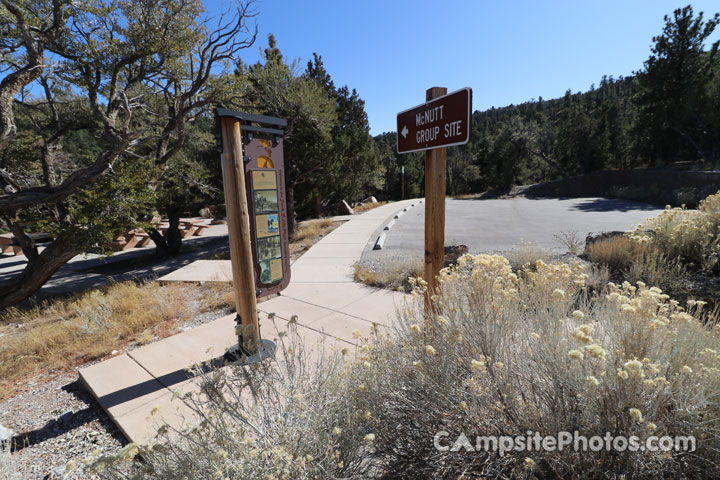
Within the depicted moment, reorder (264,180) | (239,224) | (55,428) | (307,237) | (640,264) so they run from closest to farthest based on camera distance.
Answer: (55,428) < (239,224) < (264,180) < (640,264) < (307,237)

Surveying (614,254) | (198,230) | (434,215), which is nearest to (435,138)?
(434,215)

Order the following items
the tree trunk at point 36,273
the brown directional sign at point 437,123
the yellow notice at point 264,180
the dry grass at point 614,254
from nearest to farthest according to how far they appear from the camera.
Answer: the brown directional sign at point 437,123, the yellow notice at point 264,180, the dry grass at point 614,254, the tree trunk at point 36,273

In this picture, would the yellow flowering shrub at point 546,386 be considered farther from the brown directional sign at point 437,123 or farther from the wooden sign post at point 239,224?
the wooden sign post at point 239,224

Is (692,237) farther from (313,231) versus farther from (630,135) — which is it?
(630,135)

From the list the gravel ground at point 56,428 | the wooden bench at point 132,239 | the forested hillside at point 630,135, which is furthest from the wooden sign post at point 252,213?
the forested hillside at point 630,135

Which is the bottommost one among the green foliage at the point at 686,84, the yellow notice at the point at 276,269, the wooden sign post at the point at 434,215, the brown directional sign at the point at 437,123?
the yellow notice at the point at 276,269

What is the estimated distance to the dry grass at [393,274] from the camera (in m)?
5.27

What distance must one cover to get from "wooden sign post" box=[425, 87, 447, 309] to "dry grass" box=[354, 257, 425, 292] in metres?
2.29

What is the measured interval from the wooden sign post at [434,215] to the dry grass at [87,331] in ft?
Answer: 11.6

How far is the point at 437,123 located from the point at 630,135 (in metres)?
35.7

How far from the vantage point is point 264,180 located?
10.6 ft

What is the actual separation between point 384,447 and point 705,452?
1383mm

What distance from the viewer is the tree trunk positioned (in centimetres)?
663

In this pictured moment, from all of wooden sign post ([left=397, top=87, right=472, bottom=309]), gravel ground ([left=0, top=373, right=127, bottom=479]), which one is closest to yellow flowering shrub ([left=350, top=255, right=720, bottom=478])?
wooden sign post ([left=397, top=87, right=472, bottom=309])
